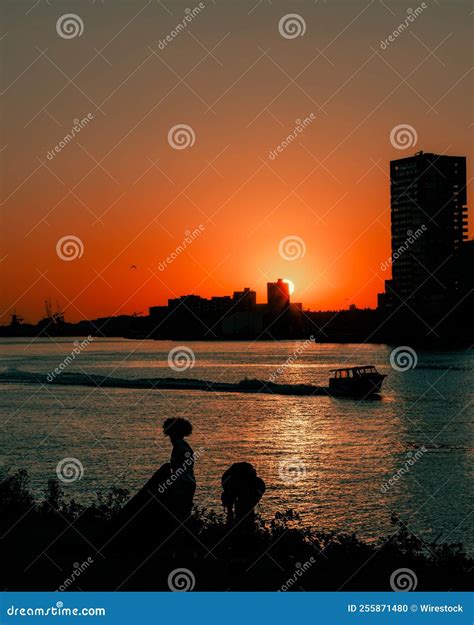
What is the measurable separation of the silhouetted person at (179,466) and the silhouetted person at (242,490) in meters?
0.51

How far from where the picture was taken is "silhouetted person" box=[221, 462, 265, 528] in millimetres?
9156

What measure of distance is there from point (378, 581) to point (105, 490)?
55.3ft

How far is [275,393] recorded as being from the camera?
272 ft

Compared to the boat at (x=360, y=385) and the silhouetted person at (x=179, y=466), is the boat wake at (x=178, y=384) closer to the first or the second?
the boat at (x=360, y=385)

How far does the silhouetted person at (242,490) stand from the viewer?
9.16 meters

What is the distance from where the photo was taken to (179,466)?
348 inches

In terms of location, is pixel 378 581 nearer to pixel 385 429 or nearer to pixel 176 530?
pixel 176 530

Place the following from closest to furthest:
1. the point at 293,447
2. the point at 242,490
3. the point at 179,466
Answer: the point at 179,466, the point at 242,490, the point at 293,447

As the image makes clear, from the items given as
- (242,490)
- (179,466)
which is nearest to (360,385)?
(242,490)

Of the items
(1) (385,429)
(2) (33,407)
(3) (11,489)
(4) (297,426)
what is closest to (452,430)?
(1) (385,429)

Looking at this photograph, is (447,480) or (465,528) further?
(447,480)

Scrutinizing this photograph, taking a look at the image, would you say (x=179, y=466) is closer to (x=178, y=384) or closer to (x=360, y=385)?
(x=360, y=385)

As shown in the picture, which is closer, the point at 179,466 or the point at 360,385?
the point at 179,466

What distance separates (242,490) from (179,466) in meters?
0.92
